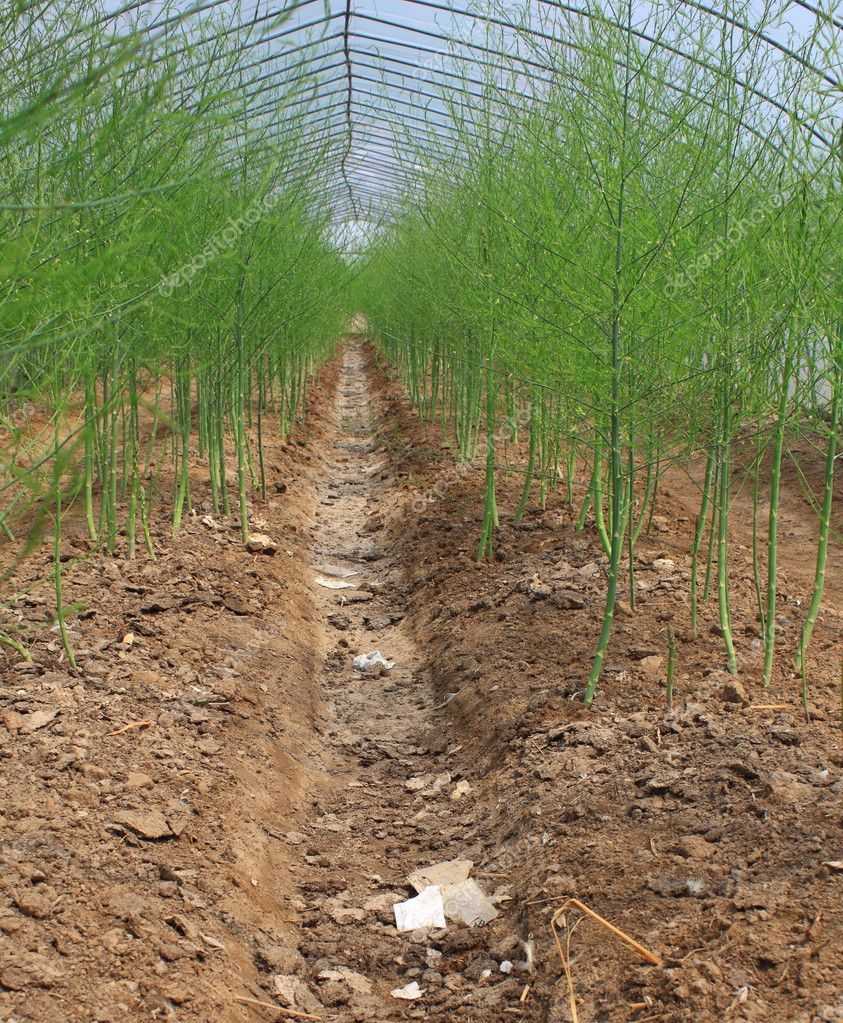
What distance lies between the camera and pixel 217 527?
22.1 feet

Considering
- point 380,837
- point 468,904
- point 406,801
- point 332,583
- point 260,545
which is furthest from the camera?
point 332,583

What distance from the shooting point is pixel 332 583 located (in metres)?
6.95

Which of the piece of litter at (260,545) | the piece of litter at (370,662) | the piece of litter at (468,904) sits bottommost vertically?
the piece of litter at (468,904)

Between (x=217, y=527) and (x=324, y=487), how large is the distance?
321 cm

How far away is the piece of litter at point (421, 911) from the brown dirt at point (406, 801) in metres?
0.04

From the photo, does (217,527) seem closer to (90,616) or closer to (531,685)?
(90,616)

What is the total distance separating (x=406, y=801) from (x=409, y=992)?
4.07 ft

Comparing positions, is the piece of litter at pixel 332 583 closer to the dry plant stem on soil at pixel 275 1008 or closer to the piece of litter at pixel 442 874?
the piece of litter at pixel 442 874

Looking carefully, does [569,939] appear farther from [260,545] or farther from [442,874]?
[260,545]

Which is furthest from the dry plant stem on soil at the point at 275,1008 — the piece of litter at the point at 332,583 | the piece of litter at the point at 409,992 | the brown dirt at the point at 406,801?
the piece of litter at the point at 332,583

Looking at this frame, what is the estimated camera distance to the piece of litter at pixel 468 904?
3.18m

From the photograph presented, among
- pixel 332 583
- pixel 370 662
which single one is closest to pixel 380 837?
pixel 370 662

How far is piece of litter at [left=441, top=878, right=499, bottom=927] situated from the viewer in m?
3.18

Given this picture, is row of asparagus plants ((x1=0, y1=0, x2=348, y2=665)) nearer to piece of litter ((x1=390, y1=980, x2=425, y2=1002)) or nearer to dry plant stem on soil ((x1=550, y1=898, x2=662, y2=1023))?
piece of litter ((x1=390, y1=980, x2=425, y2=1002))
